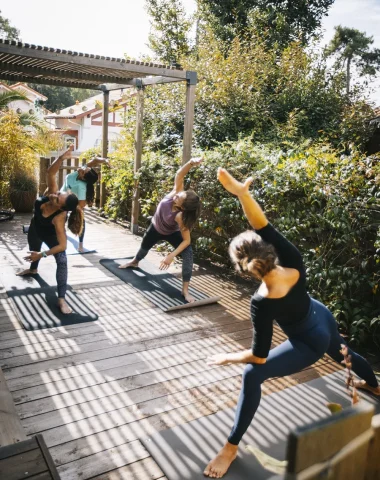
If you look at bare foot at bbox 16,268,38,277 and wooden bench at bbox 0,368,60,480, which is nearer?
wooden bench at bbox 0,368,60,480

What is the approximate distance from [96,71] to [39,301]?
12.3 ft

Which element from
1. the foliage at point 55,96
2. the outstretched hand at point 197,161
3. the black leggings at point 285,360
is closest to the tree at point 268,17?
the outstretched hand at point 197,161

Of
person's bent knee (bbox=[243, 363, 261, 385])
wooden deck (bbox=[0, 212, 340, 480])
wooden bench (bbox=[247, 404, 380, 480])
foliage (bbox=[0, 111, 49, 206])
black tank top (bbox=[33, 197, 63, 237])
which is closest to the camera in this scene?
wooden bench (bbox=[247, 404, 380, 480])

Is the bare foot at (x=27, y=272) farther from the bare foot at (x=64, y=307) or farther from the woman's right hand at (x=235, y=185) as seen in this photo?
the woman's right hand at (x=235, y=185)

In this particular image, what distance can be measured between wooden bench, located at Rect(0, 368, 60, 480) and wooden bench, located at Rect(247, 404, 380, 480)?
5.19 feet

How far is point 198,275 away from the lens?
5.48 m

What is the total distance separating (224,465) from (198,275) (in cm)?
345

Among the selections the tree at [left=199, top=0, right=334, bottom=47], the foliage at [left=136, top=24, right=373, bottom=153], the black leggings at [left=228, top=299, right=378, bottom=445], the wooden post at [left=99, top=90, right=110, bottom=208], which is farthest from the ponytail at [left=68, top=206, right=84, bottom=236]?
the tree at [left=199, top=0, right=334, bottom=47]

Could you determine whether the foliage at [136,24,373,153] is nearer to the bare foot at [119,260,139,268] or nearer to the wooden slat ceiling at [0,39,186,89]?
the wooden slat ceiling at [0,39,186,89]

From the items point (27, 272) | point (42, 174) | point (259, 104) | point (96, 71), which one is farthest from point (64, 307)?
point (259, 104)

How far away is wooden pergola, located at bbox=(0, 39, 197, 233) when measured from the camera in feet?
16.4

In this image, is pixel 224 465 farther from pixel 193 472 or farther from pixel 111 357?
pixel 111 357

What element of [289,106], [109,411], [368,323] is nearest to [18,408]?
[109,411]

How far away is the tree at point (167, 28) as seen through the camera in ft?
48.8
